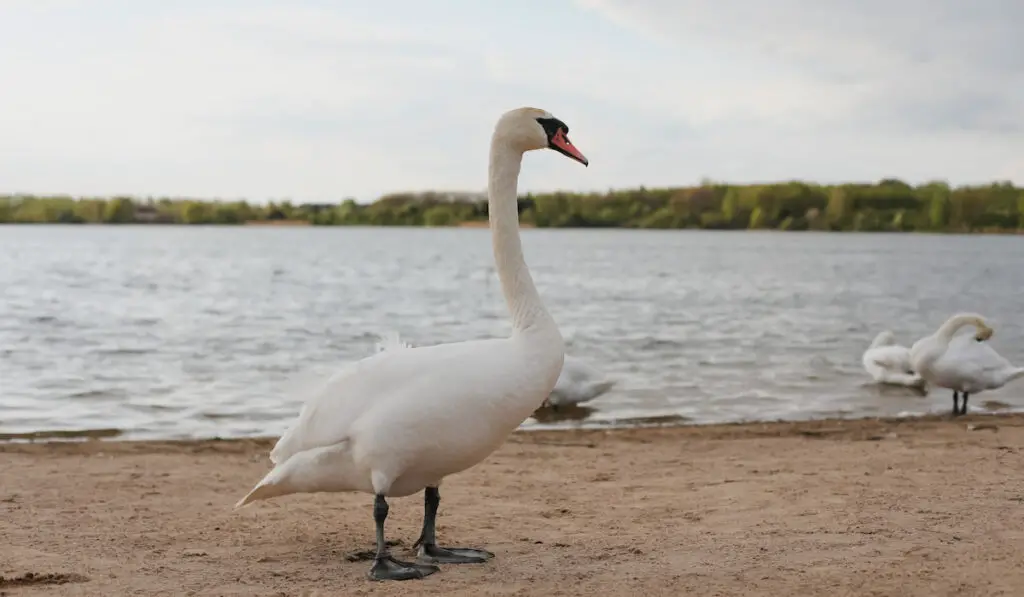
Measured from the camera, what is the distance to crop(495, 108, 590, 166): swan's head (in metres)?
5.57

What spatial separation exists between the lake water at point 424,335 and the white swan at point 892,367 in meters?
0.30

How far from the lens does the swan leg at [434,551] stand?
18.7 ft

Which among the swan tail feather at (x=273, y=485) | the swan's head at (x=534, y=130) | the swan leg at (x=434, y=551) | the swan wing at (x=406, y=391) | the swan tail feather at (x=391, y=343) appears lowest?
the swan leg at (x=434, y=551)

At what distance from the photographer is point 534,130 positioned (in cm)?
559

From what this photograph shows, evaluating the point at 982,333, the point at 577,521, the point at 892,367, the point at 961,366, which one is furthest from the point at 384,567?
the point at 892,367

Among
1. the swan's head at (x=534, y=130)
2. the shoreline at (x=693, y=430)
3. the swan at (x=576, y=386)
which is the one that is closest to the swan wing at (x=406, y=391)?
the swan's head at (x=534, y=130)

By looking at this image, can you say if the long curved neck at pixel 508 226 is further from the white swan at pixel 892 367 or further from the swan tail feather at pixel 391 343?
the white swan at pixel 892 367

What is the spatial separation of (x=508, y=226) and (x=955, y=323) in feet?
35.5

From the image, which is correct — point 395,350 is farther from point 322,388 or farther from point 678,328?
point 678,328

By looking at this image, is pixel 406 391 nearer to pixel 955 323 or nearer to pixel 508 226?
pixel 508 226

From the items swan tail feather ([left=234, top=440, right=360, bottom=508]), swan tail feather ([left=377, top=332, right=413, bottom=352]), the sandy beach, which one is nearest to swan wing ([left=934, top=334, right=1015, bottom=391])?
the sandy beach

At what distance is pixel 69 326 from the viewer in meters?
25.5

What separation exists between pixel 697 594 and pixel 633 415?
8986 mm

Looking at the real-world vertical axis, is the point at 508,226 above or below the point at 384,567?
above
